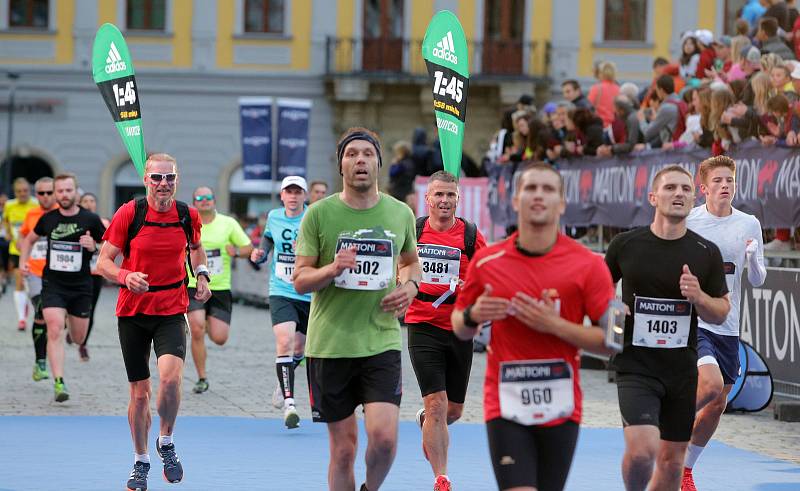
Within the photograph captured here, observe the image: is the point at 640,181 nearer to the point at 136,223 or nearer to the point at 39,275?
the point at 39,275

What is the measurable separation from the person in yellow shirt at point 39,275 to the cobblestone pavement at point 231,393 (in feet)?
0.77

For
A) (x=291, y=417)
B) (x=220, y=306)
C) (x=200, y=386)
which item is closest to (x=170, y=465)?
(x=291, y=417)

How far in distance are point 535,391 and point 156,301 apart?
3823 millimetres

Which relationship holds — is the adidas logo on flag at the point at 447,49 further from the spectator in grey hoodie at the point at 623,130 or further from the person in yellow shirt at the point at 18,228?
the person in yellow shirt at the point at 18,228

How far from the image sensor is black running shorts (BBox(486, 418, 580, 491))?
240 inches

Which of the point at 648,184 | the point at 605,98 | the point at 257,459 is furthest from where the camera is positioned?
the point at 605,98

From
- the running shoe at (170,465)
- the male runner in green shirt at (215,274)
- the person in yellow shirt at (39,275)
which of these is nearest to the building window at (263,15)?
the person in yellow shirt at (39,275)

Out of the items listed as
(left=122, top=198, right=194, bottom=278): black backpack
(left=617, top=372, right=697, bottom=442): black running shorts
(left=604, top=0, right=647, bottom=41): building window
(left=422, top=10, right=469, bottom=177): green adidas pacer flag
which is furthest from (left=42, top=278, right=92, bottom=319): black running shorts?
(left=604, top=0, right=647, bottom=41): building window

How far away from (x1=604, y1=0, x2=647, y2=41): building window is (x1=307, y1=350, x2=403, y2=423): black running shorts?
114 feet

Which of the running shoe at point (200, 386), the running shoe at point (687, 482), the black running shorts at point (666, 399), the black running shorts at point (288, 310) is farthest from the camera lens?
the running shoe at point (200, 386)

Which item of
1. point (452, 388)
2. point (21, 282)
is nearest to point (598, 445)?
point (452, 388)

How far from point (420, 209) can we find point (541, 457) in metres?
19.3

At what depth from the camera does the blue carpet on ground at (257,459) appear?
9.73 meters

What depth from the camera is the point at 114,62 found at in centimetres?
1275
